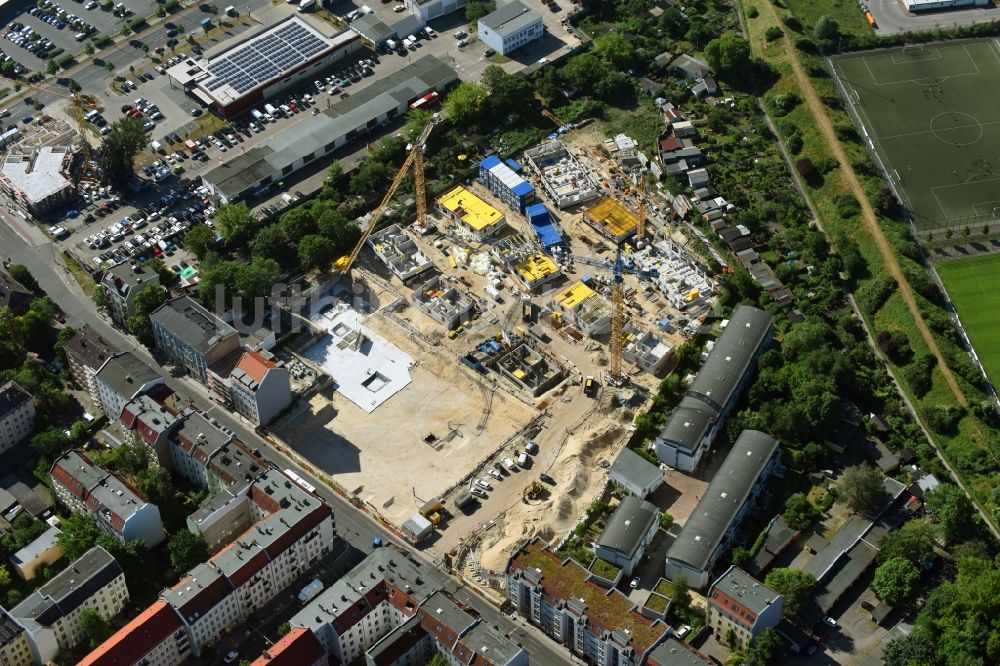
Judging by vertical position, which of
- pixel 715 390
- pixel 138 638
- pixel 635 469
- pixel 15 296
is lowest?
pixel 635 469

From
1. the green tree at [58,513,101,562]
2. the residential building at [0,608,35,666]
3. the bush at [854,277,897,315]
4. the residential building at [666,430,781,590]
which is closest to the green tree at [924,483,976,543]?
the residential building at [666,430,781,590]

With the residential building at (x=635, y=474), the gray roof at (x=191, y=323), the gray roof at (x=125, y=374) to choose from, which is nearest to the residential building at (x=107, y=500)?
the gray roof at (x=125, y=374)

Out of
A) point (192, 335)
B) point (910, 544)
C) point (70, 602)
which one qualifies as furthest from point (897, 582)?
point (192, 335)

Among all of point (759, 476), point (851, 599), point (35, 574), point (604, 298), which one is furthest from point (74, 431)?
point (851, 599)

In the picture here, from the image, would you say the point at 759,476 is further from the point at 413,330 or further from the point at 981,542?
the point at 413,330

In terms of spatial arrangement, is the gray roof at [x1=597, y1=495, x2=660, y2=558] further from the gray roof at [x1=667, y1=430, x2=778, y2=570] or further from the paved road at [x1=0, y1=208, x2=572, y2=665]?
the paved road at [x1=0, y1=208, x2=572, y2=665]

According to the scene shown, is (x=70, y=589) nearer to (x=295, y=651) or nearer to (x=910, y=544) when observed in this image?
(x=295, y=651)

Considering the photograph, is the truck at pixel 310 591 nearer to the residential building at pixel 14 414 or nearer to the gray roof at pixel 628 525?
the gray roof at pixel 628 525
